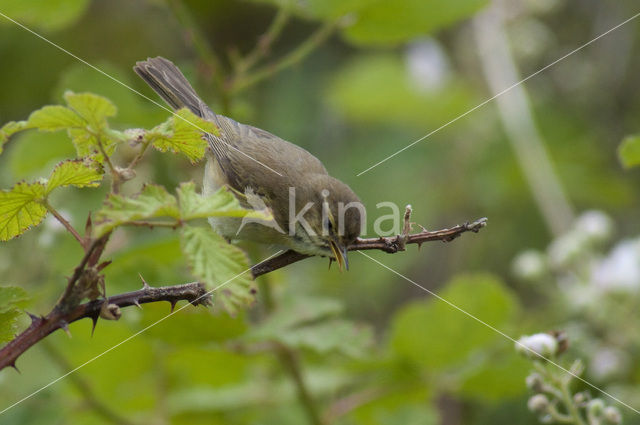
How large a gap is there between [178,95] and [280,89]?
2.93 m

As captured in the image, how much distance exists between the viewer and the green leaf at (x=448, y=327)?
9.73 ft

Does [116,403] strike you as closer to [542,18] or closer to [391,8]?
[391,8]

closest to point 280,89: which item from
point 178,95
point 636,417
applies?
point 178,95

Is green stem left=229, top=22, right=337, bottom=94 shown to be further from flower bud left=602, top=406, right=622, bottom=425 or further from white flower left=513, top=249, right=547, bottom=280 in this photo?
flower bud left=602, top=406, right=622, bottom=425

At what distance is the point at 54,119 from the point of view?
1410 millimetres

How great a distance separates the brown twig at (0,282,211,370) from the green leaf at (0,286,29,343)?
108mm

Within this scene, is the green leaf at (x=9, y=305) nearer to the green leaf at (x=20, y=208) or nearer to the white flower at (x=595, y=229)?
the green leaf at (x=20, y=208)

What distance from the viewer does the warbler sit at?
8.72 ft

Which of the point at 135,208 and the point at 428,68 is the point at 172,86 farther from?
the point at 428,68

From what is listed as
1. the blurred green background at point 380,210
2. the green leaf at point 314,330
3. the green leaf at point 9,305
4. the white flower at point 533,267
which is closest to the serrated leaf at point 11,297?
the green leaf at point 9,305

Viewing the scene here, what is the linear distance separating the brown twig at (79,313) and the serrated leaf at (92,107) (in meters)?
0.34

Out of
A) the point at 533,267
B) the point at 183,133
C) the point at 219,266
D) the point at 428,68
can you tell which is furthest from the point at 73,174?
the point at 428,68

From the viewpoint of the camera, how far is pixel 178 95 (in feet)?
10.1

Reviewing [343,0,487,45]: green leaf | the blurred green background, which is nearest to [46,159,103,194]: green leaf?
the blurred green background
